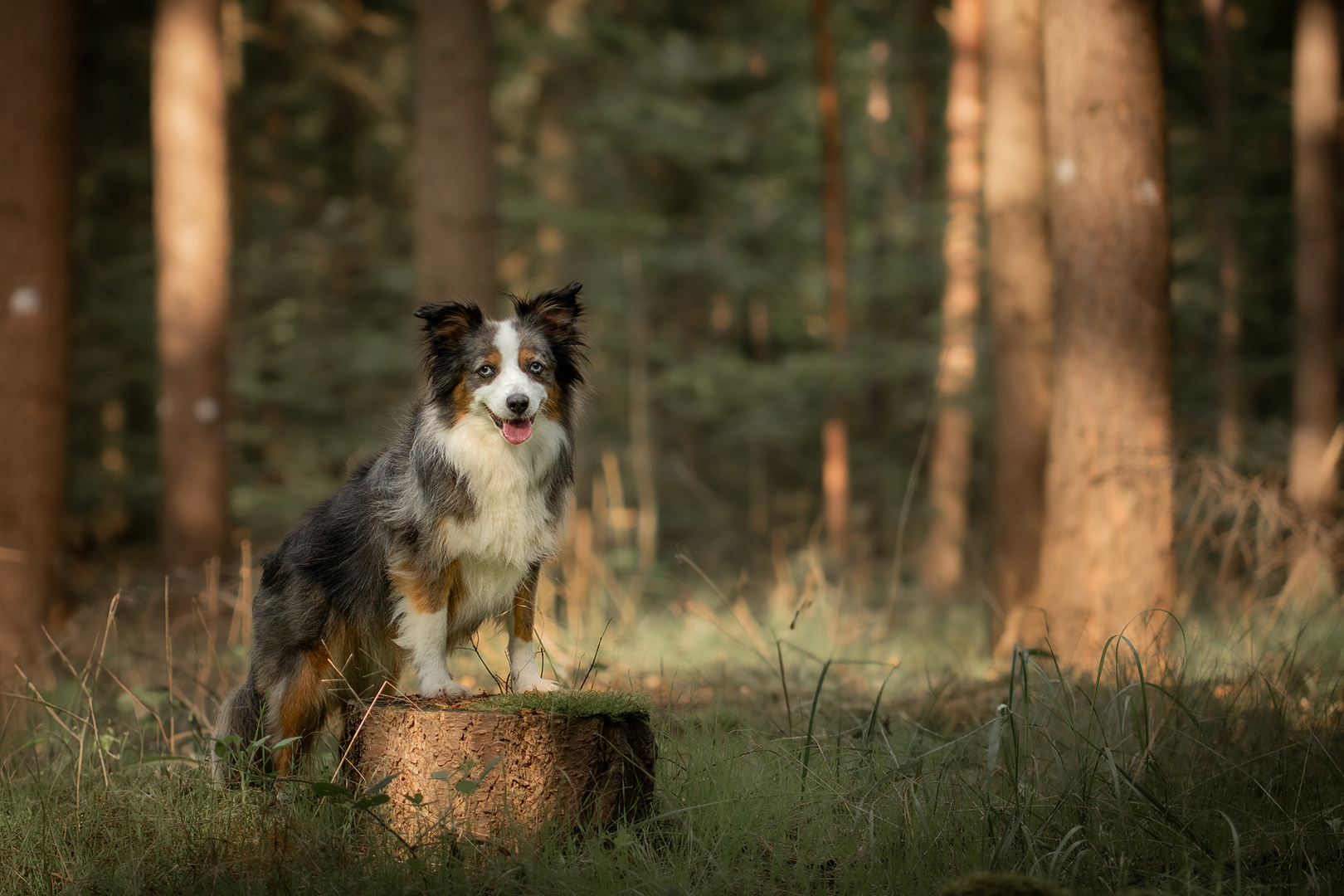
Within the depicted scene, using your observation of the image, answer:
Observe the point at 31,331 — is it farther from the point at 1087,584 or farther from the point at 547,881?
the point at 1087,584

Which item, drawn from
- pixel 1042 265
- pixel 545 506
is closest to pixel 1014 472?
pixel 1042 265

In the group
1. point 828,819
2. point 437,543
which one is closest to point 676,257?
point 437,543

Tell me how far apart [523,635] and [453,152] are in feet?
18.5

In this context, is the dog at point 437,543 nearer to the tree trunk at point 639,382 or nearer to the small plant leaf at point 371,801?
the small plant leaf at point 371,801

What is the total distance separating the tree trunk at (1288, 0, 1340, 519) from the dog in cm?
1032

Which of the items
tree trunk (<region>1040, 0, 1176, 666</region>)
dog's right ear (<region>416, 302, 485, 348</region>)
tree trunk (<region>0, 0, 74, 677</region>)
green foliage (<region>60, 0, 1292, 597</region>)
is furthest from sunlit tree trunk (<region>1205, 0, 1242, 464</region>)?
tree trunk (<region>0, 0, 74, 677</region>)

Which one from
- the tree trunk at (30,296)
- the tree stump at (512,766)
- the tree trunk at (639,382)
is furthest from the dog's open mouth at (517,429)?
the tree trunk at (639,382)

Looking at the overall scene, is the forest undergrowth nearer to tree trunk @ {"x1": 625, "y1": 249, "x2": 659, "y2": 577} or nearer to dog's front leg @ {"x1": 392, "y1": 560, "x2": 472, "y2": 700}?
dog's front leg @ {"x1": 392, "y1": 560, "x2": 472, "y2": 700}

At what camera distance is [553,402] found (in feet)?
12.7

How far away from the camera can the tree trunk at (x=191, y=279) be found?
31.3 feet

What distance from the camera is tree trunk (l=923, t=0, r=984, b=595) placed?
1101cm

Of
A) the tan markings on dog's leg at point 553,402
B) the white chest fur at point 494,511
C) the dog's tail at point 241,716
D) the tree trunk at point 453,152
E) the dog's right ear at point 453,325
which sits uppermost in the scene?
the tree trunk at point 453,152

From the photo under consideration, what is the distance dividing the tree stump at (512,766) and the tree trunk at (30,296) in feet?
15.3

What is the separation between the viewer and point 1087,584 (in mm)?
5074
